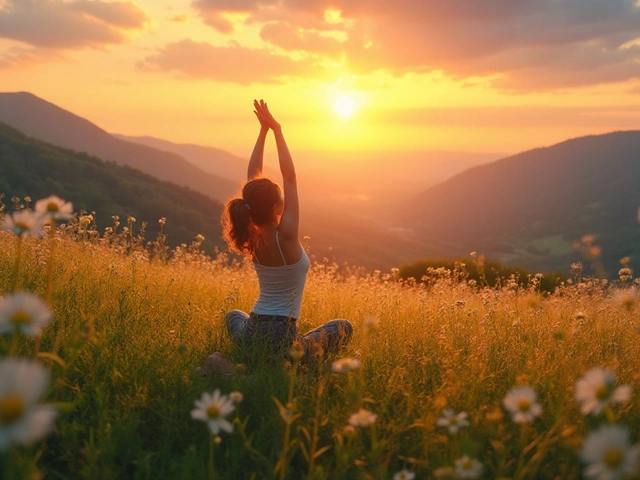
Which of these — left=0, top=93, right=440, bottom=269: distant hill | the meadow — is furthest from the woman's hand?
left=0, top=93, right=440, bottom=269: distant hill

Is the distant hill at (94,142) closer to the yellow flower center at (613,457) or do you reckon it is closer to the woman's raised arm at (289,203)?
the woman's raised arm at (289,203)

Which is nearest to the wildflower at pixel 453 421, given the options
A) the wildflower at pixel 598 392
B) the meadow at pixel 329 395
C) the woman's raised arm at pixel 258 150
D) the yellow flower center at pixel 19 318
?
the meadow at pixel 329 395

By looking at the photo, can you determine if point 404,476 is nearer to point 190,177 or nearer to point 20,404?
point 20,404

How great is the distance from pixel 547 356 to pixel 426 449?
183 centimetres

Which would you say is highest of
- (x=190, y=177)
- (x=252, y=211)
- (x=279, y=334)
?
(x=190, y=177)

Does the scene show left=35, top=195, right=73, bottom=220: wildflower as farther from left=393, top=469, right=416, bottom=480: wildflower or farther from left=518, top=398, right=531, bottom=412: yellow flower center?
left=518, top=398, right=531, bottom=412: yellow flower center

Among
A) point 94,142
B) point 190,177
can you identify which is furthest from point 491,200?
point 94,142

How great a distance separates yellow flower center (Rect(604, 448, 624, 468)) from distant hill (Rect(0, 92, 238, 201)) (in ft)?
387

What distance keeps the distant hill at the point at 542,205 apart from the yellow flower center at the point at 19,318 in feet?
290

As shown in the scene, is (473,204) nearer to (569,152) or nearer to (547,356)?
(569,152)

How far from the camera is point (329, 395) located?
3721 millimetres

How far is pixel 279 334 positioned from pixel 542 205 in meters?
143

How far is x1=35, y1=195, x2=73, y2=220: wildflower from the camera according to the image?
267 cm

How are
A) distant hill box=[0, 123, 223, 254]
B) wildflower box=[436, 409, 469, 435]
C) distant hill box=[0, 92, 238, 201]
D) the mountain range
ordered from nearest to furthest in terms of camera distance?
wildflower box=[436, 409, 469, 435] → distant hill box=[0, 123, 223, 254] → the mountain range → distant hill box=[0, 92, 238, 201]
